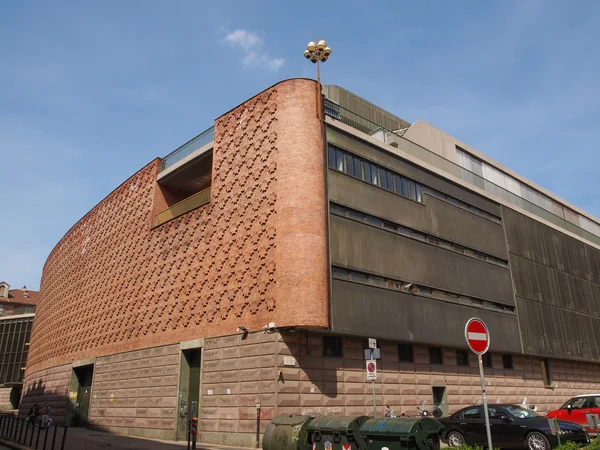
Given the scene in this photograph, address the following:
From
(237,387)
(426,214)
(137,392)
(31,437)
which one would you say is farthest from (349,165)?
(31,437)

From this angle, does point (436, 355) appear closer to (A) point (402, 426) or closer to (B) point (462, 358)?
(B) point (462, 358)

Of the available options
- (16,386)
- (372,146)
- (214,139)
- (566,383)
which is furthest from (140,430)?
(16,386)

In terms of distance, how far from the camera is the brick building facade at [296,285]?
63.3ft

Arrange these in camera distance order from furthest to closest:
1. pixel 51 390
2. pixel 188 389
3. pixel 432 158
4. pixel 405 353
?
pixel 51 390, pixel 432 158, pixel 405 353, pixel 188 389

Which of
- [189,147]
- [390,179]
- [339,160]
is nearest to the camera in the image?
[339,160]

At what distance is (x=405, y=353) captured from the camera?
2294cm

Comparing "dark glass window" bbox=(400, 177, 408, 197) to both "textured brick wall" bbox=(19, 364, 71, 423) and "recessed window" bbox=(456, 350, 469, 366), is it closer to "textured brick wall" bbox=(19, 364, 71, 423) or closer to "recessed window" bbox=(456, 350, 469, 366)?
"recessed window" bbox=(456, 350, 469, 366)

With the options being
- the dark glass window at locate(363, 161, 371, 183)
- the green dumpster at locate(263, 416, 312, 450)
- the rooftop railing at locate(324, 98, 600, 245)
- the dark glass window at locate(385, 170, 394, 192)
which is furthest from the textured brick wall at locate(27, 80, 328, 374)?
the green dumpster at locate(263, 416, 312, 450)

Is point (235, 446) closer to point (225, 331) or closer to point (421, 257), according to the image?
point (225, 331)

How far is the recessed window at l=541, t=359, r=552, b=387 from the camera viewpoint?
106ft

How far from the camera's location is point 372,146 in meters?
24.5

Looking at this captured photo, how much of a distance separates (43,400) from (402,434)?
36.5 m

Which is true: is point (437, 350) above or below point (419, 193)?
below

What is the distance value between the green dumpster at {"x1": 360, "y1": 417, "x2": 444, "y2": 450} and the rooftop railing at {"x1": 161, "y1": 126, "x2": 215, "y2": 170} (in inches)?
736
